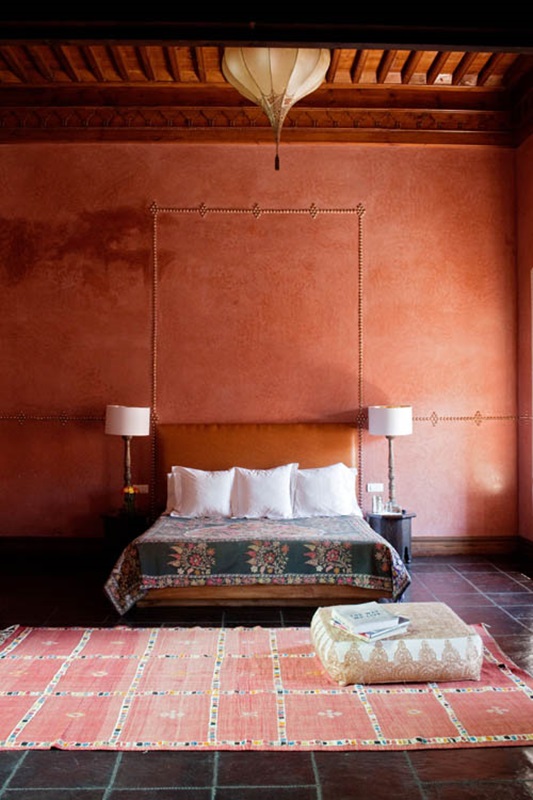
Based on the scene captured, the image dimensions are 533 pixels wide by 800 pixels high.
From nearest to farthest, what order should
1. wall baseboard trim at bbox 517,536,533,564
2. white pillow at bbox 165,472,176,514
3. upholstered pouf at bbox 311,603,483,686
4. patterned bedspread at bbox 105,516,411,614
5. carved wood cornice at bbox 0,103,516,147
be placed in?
upholstered pouf at bbox 311,603,483,686 < patterned bedspread at bbox 105,516,411,614 < white pillow at bbox 165,472,176,514 < wall baseboard trim at bbox 517,536,533,564 < carved wood cornice at bbox 0,103,516,147

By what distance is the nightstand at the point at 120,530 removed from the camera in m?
5.71

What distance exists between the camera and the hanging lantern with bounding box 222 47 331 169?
161 inches

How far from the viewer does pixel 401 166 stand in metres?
6.45

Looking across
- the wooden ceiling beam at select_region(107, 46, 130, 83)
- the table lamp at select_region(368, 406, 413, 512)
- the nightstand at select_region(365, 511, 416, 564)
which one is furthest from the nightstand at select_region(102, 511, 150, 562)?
the wooden ceiling beam at select_region(107, 46, 130, 83)

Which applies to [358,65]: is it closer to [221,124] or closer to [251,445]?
[221,124]

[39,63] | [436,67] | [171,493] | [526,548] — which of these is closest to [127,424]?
[171,493]

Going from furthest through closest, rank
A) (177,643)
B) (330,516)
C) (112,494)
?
(112,494) < (330,516) < (177,643)

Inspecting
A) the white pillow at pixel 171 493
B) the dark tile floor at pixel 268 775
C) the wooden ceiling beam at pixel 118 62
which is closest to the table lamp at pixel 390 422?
the white pillow at pixel 171 493

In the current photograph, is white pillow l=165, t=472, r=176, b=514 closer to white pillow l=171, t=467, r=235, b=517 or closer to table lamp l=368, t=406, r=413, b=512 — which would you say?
white pillow l=171, t=467, r=235, b=517

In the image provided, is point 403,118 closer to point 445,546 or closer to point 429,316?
point 429,316

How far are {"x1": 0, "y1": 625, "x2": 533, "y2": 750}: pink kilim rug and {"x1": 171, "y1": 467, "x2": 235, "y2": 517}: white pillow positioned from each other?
159cm

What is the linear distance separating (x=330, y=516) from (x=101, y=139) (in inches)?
155

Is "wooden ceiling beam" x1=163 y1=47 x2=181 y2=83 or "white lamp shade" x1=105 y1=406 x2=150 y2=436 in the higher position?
"wooden ceiling beam" x1=163 y1=47 x2=181 y2=83

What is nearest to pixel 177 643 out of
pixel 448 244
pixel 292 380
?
pixel 292 380
